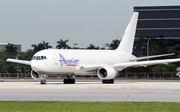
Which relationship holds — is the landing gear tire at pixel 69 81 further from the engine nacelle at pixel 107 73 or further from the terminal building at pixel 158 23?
the terminal building at pixel 158 23

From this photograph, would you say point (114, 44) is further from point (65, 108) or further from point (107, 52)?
point (65, 108)

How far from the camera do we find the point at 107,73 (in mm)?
43844

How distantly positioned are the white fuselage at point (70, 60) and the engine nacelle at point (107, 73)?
1796 mm

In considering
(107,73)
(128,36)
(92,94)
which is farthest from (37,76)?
(92,94)

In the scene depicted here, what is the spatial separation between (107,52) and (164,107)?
3428cm

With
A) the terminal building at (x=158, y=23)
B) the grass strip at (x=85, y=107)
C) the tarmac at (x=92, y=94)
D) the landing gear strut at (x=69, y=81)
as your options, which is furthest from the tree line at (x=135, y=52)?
the grass strip at (x=85, y=107)

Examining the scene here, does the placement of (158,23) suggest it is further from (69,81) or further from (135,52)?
(69,81)

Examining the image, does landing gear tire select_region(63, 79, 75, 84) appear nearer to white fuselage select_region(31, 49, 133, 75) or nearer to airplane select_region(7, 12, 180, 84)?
airplane select_region(7, 12, 180, 84)

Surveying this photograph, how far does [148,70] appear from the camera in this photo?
76.6 metres

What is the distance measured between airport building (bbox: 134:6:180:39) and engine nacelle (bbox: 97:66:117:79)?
8411 cm

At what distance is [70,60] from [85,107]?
28229mm

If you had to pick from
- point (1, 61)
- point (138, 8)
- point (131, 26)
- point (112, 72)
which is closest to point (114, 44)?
point (138, 8)

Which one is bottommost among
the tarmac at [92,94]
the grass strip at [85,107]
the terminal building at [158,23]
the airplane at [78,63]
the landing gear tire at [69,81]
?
the grass strip at [85,107]

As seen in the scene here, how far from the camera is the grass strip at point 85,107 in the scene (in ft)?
52.1
